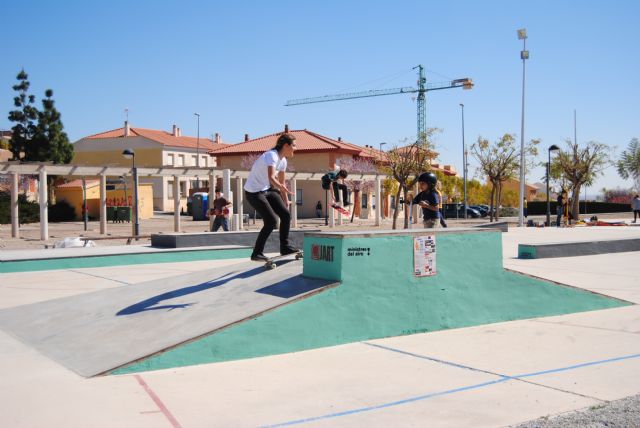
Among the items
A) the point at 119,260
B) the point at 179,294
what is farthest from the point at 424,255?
the point at 119,260

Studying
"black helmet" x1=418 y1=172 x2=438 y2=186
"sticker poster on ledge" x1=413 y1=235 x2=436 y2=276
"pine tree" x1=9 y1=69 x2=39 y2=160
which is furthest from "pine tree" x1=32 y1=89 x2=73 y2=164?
"sticker poster on ledge" x1=413 y1=235 x2=436 y2=276

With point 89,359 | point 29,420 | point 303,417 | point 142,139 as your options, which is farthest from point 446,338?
point 142,139

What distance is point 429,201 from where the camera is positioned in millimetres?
9570

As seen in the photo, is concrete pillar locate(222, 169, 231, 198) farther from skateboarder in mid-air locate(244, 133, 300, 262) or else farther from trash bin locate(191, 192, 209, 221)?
trash bin locate(191, 192, 209, 221)

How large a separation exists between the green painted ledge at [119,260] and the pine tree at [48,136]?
1485 inches

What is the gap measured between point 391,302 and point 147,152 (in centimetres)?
6329

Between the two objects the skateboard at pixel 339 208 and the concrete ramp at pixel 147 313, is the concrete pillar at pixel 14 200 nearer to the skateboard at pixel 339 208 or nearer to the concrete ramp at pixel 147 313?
the skateboard at pixel 339 208

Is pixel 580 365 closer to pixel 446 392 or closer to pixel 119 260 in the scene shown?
pixel 446 392

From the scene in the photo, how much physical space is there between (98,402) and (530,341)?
13.0 ft

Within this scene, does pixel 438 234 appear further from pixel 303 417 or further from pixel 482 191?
pixel 482 191

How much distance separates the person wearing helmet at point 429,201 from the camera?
9495mm

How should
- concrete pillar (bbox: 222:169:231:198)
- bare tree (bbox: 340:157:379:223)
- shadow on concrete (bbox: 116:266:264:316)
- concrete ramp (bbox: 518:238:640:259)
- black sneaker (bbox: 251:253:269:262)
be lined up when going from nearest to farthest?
shadow on concrete (bbox: 116:266:264:316), black sneaker (bbox: 251:253:269:262), concrete ramp (bbox: 518:238:640:259), concrete pillar (bbox: 222:169:231:198), bare tree (bbox: 340:157:379:223)

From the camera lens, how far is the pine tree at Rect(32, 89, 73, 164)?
47.3 metres

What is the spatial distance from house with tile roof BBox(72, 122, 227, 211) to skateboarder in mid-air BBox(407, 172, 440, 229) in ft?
178
